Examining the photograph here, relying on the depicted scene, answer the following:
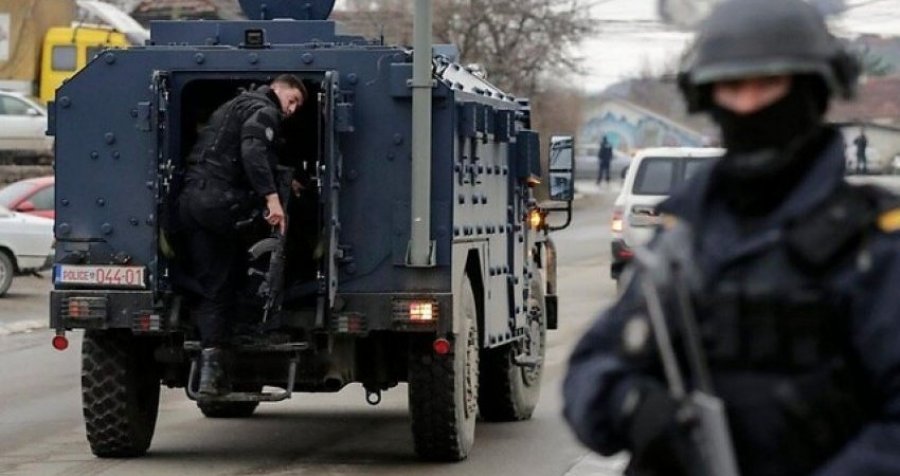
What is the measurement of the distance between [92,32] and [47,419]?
3458 cm

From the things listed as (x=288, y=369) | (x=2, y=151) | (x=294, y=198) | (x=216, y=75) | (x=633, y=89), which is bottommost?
(x=633, y=89)

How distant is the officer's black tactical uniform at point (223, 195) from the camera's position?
11.2 metres

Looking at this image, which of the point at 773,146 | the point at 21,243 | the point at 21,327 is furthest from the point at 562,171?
the point at 21,243

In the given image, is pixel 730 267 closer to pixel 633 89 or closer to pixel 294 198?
pixel 294 198

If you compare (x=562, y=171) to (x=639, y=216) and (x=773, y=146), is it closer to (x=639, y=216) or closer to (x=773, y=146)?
(x=639, y=216)

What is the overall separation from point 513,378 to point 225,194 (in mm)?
3118

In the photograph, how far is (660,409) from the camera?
11.0 feet

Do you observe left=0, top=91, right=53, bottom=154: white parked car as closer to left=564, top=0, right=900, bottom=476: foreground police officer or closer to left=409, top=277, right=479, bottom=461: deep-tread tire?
left=409, top=277, right=479, bottom=461: deep-tread tire

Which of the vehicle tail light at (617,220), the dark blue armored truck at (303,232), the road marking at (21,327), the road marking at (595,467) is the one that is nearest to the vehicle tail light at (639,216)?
the vehicle tail light at (617,220)

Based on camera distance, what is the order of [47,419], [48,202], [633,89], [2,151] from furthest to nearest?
[633,89]
[2,151]
[48,202]
[47,419]

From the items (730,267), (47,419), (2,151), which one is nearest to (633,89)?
(2,151)

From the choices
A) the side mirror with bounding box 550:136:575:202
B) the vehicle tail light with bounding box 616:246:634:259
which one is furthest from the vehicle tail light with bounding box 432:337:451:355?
the vehicle tail light with bounding box 616:246:634:259

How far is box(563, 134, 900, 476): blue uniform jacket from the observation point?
3318 mm

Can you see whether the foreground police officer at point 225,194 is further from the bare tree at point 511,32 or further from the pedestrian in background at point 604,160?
the pedestrian in background at point 604,160
